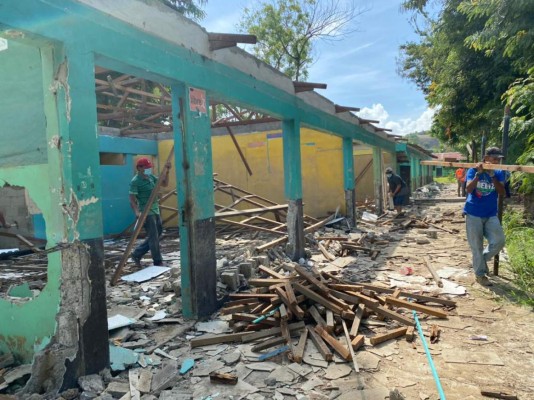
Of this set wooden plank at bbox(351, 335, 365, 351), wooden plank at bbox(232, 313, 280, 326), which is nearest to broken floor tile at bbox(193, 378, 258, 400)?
wooden plank at bbox(232, 313, 280, 326)

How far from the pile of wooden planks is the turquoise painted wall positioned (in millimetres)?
2421

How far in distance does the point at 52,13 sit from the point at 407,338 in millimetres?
4359

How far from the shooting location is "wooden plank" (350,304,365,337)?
3899mm

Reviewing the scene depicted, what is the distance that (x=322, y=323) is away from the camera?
405 centimetres

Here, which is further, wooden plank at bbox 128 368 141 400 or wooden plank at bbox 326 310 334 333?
wooden plank at bbox 326 310 334 333

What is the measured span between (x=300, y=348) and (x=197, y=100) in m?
3.10

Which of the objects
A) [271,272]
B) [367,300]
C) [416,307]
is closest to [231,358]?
[367,300]

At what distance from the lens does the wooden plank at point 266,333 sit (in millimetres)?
3957

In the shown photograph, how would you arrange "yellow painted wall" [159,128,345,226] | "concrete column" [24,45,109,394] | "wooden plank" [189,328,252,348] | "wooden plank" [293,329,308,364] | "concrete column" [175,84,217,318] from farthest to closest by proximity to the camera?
"yellow painted wall" [159,128,345,226]
"concrete column" [175,84,217,318]
"wooden plank" [189,328,252,348]
"wooden plank" [293,329,308,364]
"concrete column" [24,45,109,394]

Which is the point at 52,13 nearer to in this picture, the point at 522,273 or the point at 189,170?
the point at 189,170

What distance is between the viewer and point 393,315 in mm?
4254

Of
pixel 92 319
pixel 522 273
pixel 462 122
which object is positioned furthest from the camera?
pixel 462 122

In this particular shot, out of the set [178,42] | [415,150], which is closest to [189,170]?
[178,42]

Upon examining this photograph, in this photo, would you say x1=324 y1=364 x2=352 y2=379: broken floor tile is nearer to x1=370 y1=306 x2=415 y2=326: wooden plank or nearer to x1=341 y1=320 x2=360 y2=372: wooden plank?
x1=341 y1=320 x2=360 y2=372: wooden plank
